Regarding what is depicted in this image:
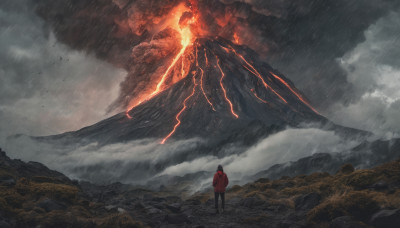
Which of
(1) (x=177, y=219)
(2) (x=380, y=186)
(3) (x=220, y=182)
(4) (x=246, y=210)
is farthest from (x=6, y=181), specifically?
(2) (x=380, y=186)

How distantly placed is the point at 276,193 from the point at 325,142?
411 feet

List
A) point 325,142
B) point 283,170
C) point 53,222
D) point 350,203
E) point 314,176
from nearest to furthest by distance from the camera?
point 53,222 < point 350,203 < point 314,176 < point 283,170 < point 325,142

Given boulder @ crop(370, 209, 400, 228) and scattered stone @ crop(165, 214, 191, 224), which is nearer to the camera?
boulder @ crop(370, 209, 400, 228)

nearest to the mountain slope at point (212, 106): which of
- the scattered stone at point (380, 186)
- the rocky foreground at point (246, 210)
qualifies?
the rocky foreground at point (246, 210)

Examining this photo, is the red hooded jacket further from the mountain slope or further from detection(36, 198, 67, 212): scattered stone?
the mountain slope

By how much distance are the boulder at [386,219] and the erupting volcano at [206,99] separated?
109 m

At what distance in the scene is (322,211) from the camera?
47.0ft

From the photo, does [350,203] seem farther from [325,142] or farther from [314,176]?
[325,142]

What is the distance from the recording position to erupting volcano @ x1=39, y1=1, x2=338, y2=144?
127250 mm

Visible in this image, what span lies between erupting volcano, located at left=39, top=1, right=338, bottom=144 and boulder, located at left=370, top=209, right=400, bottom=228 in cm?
10903

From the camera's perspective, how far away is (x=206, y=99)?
452 feet

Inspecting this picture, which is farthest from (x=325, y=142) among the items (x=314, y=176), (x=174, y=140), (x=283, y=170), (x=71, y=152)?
(x=314, y=176)

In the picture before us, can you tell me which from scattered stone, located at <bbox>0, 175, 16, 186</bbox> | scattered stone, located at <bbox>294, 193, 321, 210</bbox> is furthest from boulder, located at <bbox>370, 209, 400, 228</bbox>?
scattered stone, located at <bbox>0, 175, 16, 186</bbox>

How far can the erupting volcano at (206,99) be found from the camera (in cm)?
12725
